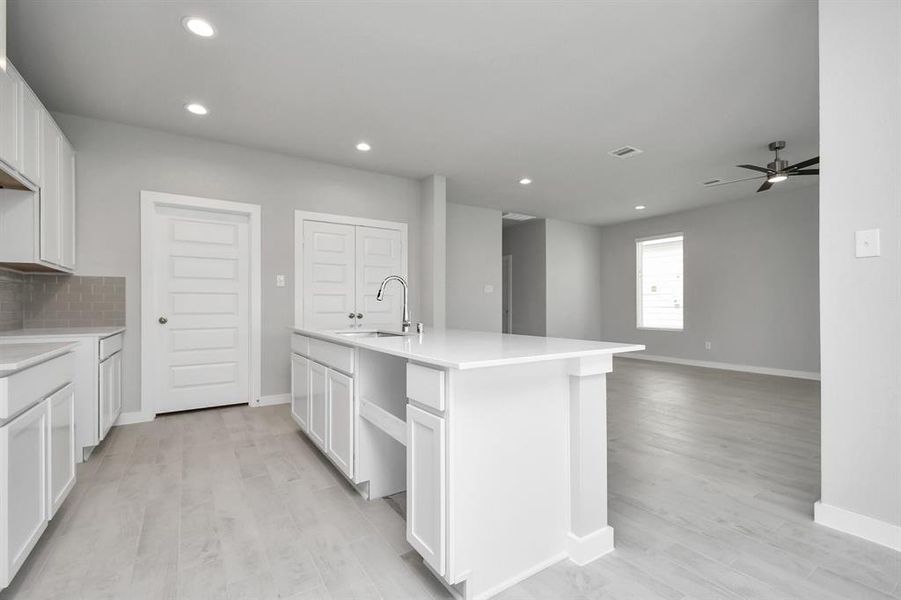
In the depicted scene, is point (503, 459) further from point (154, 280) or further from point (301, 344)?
point (154, 280)

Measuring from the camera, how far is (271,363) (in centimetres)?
437

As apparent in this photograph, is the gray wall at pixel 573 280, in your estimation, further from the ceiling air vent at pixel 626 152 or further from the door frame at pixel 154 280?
the door frame at pixel 154 280

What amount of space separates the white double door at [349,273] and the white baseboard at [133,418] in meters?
Result: 1.61

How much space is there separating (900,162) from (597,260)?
7.05 metres

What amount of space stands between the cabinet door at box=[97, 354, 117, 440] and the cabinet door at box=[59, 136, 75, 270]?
0.89 m

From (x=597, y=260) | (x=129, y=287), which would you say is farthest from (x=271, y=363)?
(x=597, y=260)

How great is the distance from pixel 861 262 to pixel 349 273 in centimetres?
430

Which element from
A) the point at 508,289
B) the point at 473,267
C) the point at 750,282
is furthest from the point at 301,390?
the point at 750,282

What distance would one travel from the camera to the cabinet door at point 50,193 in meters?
2.78

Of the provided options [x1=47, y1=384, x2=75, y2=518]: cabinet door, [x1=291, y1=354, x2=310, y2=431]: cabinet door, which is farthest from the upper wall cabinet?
[x1=291, y1=354, x2=310, y2=431]: cabinet door

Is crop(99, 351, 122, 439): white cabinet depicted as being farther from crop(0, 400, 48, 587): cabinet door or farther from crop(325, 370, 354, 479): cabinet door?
crop(325, 370, 354, 479): cabinet door

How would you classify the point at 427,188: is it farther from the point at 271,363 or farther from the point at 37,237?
the point at 37,237

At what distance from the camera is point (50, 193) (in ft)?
9.52

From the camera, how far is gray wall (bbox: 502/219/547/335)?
7996 mm
